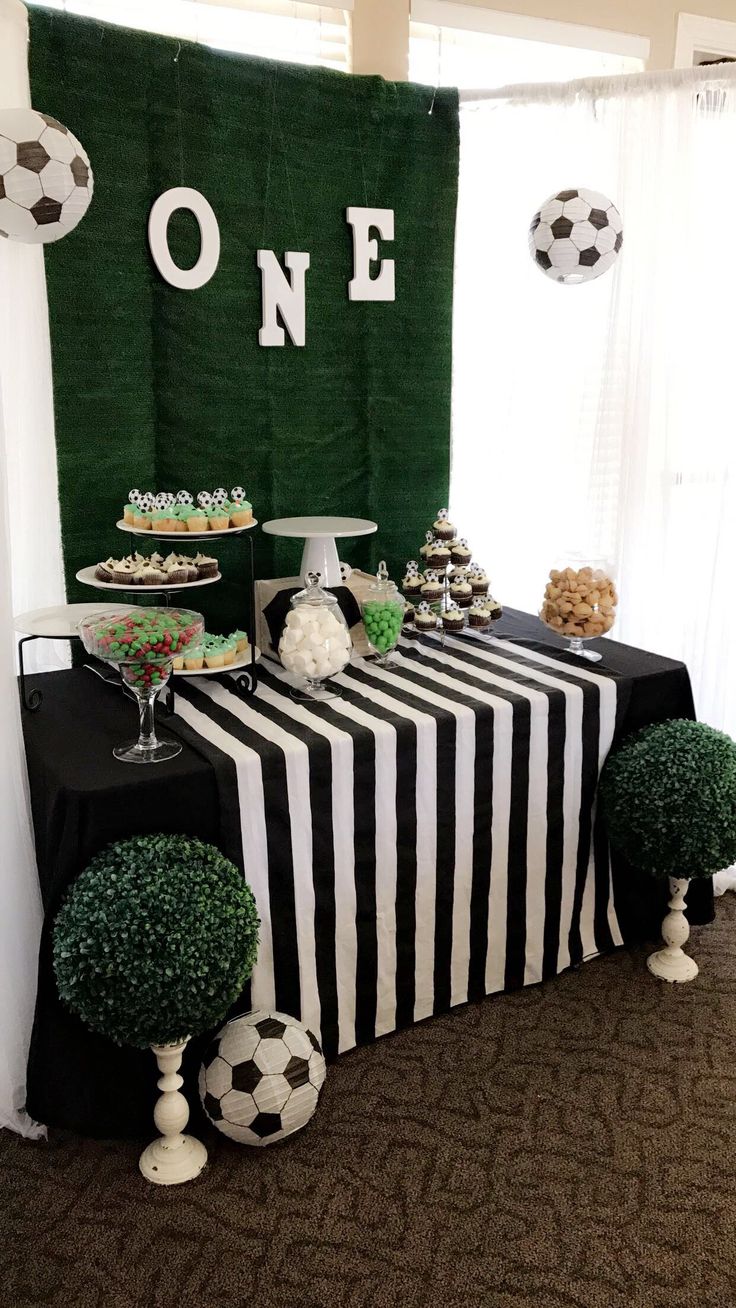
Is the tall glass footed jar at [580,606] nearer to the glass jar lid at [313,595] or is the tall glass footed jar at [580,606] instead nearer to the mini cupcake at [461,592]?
the mini cupcake at [461,592]

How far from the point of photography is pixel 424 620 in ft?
9.12

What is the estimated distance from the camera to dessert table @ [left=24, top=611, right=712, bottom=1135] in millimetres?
1991

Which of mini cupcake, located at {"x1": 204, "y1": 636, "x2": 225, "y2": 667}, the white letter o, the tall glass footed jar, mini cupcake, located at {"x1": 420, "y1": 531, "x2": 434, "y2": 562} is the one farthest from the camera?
mini cupcake, located at {"x1": 420, "y1": 531, "x2": 434, "y2": 562}

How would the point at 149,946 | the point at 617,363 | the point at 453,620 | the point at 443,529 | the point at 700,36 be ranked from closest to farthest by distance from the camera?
the point at 149,946
the point at 453,620
the point at 443,529
the point at 617,363
the point at 700,36

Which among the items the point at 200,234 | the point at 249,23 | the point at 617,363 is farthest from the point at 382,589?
the point at 249,23

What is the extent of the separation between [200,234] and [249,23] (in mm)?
528

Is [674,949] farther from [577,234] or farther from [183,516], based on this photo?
[577,234]

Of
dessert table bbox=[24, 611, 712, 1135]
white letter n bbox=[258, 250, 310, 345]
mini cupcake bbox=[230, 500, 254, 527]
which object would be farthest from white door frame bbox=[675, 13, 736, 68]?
mini cupcake bbox=[230, 500, 254, 527]

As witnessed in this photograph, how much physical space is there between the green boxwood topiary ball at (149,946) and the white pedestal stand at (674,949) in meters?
1.16

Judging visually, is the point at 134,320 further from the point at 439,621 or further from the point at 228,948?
the point at 228,948

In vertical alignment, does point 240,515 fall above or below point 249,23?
below

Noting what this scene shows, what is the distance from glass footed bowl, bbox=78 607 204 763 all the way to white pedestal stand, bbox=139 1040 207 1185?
559 mm

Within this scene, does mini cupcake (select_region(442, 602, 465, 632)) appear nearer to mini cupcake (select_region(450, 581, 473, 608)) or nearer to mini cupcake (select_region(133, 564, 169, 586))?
mini cupcake (select_region(450, 581, 473, 608))

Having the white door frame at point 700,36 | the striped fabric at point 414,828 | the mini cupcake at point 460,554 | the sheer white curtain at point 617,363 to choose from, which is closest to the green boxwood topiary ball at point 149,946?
the striped fabric at point 414,828
